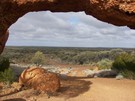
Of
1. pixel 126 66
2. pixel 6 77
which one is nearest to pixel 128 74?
pixel 126 66

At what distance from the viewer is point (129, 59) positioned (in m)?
21.4

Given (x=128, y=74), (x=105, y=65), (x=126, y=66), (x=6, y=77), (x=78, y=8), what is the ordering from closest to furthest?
(x=78, y=8)
(x=6, y=77)
(x=128, y=74)
(x=126, y=66)
(x=105, y=65)

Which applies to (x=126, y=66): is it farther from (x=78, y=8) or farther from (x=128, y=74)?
(x=78, y=8)

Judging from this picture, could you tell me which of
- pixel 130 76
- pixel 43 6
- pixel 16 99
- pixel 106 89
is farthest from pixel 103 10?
pixel 130 76

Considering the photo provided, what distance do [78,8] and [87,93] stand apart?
139 inches

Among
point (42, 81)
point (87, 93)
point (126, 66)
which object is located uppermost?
point (126, 66)

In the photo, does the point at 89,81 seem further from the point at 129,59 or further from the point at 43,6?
the point at 129,59

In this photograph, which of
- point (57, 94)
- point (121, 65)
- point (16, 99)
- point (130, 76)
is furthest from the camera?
point (121, 65)

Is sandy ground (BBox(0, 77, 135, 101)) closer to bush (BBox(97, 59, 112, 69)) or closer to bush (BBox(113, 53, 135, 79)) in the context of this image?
bush (BBox(113, 53, 135, 79))

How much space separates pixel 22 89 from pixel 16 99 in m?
1.71

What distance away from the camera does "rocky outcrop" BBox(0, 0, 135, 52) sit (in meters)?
13.0

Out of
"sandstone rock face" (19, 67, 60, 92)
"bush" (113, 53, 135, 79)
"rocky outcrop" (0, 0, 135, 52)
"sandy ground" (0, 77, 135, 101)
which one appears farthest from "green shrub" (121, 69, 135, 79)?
"sandstone rock face" (19, 67, 60, 92)

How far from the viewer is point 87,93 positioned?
14461 millimetres

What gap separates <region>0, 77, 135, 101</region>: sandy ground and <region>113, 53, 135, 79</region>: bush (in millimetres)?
2410
